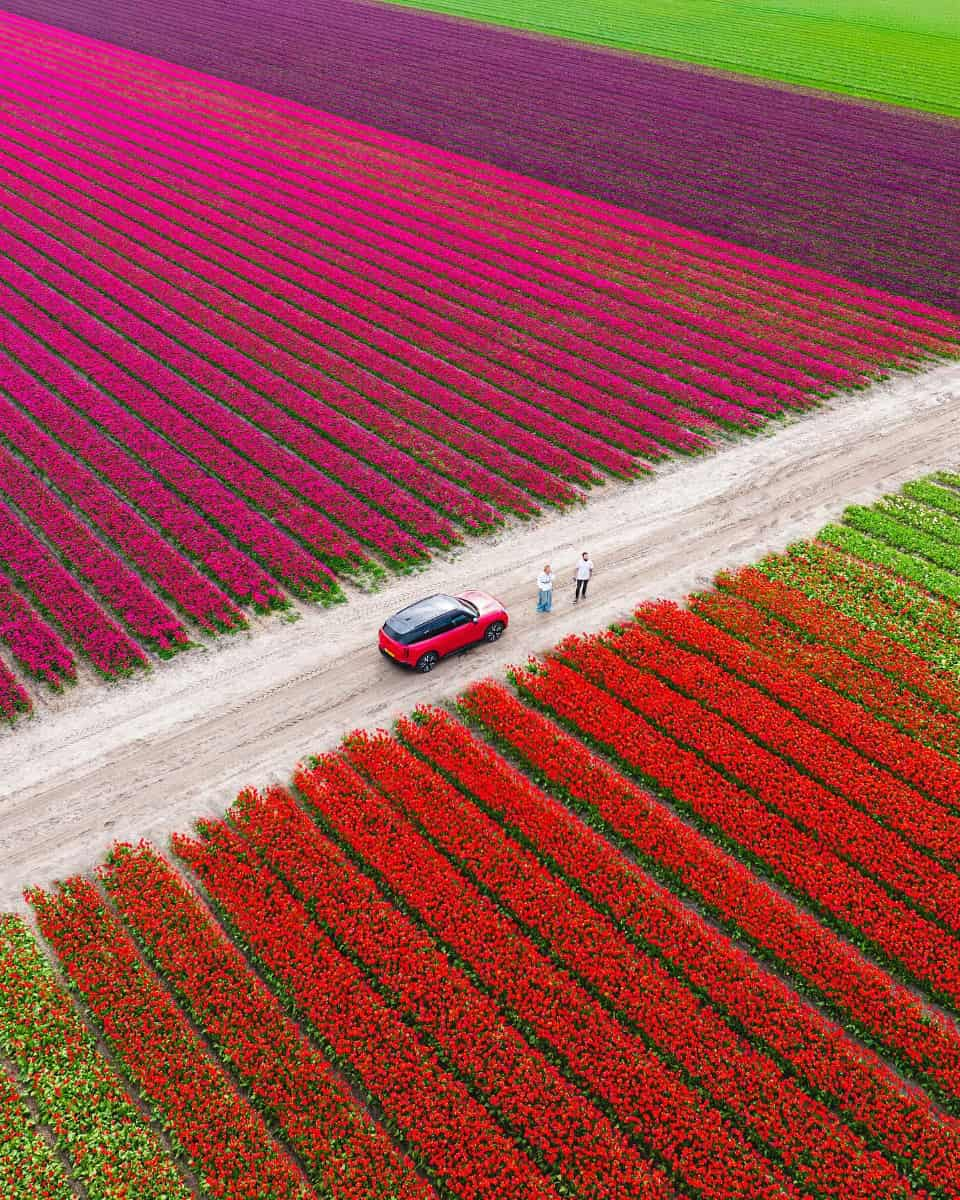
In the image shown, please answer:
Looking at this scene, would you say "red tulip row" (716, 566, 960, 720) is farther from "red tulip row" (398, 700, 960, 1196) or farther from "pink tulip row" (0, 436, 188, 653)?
"pink tulip row" (0, 436, 188, 653)

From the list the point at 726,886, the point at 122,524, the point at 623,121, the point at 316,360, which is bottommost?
the point at 726,886

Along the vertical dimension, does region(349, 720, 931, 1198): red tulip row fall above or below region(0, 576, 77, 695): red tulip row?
below

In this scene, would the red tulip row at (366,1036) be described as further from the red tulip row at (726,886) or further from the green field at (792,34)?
the green field at (792,34)

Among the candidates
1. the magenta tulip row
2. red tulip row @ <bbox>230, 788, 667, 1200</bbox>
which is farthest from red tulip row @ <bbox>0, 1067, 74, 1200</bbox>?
the magenta tulip row

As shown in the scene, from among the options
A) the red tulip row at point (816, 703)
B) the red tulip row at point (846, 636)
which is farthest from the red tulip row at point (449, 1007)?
the red tulip row at point (846, 636)

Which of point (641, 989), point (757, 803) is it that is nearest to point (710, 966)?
point (641, 989)

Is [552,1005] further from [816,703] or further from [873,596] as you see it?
[873,596]

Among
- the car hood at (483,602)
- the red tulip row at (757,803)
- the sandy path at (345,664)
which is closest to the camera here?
the red tulip row at (757,803)
